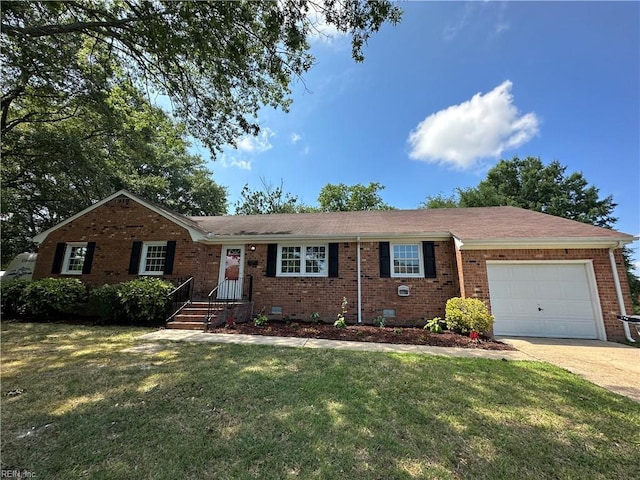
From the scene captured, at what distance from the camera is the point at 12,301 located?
9.65 m

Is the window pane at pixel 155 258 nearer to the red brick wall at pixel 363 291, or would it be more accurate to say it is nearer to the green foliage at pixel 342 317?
the red brick wall at pixel 363 291

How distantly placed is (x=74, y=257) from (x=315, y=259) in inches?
400

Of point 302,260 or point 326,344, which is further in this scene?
point 302,260

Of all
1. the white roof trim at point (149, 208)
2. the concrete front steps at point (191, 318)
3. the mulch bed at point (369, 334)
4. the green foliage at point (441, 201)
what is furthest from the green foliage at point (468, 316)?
the green foliage at point (441, 201)

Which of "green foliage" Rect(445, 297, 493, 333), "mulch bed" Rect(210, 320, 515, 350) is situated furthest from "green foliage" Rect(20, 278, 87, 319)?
"green foliage" Rect(445, 297, 493, 333)

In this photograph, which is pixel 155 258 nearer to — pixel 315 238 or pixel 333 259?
pixel 315 238

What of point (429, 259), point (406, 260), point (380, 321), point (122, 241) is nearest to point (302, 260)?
point (380, 321)

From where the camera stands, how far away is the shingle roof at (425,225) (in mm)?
8469

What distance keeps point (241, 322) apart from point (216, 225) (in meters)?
5.39

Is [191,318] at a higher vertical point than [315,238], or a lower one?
lower

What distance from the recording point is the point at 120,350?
581 cm

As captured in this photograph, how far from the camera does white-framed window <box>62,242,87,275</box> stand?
11.4m

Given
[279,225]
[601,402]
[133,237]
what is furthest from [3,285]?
[601,402]

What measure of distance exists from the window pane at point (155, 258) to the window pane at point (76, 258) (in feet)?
9.19
